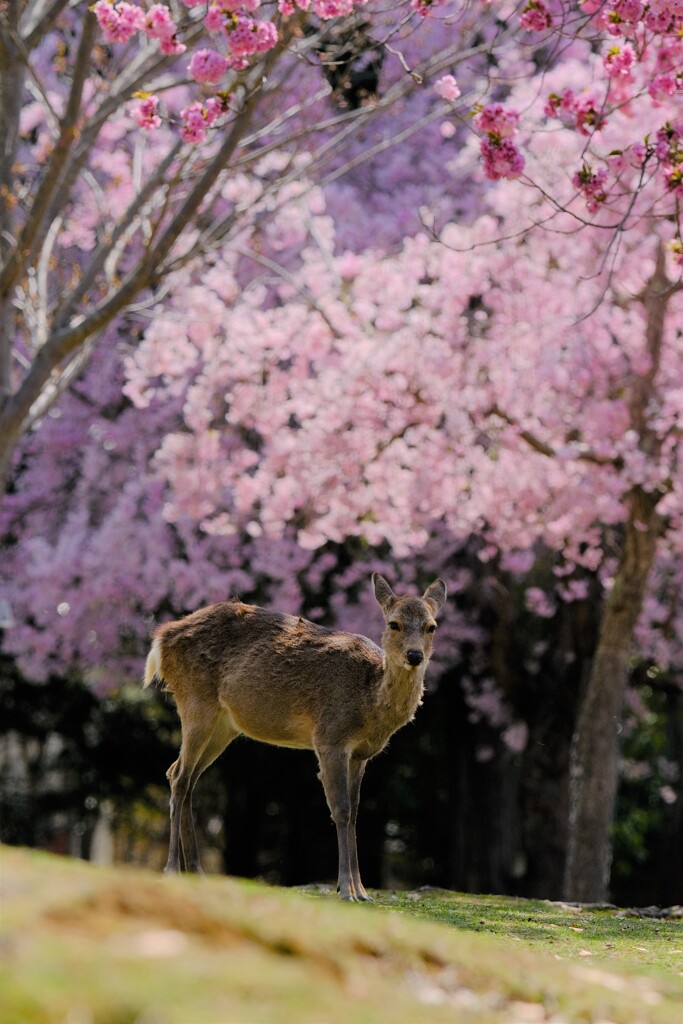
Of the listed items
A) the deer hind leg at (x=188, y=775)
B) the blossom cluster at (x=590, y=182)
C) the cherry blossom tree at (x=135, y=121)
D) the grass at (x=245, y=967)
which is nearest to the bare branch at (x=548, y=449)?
the cherry blossom tree at (x=135, y=121)

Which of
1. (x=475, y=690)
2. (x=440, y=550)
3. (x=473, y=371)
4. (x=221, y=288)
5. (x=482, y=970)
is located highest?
(x=221, y=288)

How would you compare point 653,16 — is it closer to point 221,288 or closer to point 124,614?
point 221,288

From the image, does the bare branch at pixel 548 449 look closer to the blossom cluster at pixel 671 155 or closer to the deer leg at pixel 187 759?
the blossom cluster at pixel 671 155

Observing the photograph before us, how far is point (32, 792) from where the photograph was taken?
82.6ft

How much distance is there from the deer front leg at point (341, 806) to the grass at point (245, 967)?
2435 mm

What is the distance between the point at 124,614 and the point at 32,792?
7243 millimetres

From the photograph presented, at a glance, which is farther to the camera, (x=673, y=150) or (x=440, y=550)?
(x=440, y=550)

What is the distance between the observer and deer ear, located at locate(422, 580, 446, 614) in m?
9.02

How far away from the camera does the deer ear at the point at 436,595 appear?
9.02m

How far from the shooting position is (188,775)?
9.05m

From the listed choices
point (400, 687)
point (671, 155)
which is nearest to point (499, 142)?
point (671, 155)

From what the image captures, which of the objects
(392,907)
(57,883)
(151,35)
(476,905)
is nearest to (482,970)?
(57,883)

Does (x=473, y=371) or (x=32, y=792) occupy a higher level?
(x=473, y=371)

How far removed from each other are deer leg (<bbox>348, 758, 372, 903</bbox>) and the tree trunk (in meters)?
5.73
